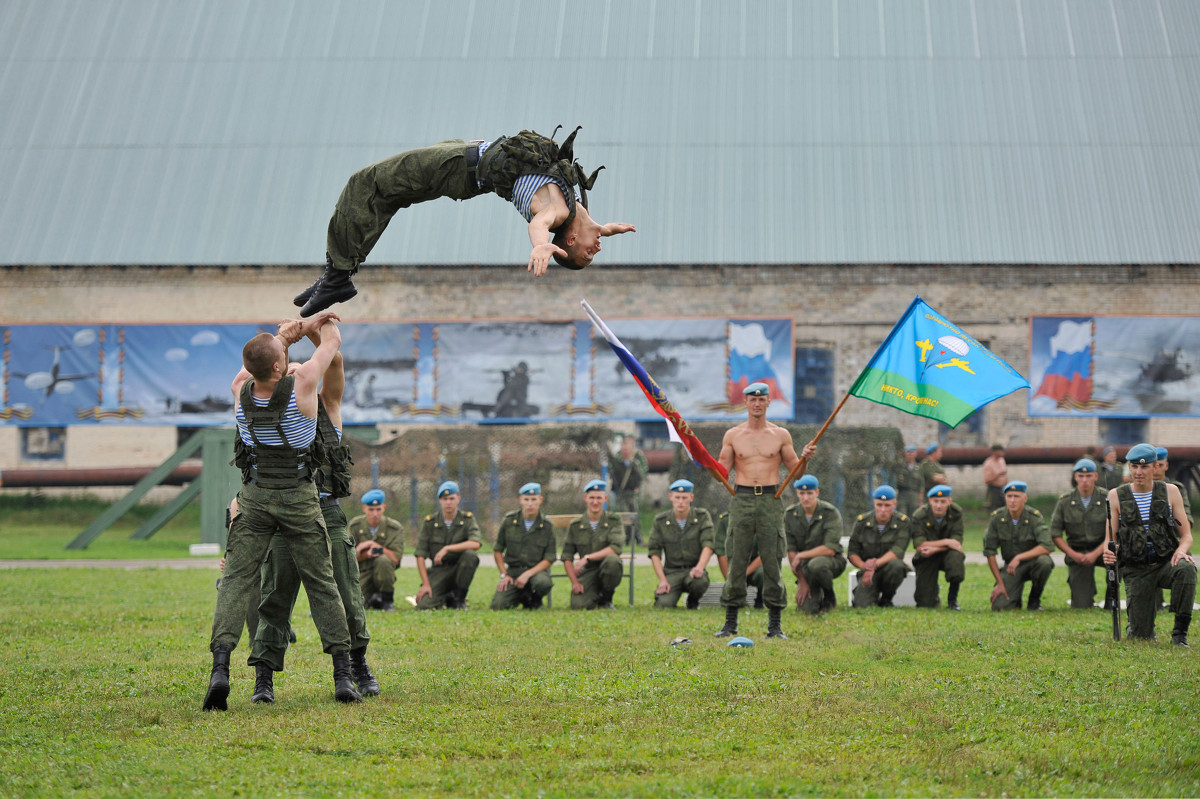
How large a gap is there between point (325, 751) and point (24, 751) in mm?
1455

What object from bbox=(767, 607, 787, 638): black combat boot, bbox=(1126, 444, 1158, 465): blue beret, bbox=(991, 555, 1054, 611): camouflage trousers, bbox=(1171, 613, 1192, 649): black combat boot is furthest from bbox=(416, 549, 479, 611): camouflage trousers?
bbox=(1171, 613, 1192, 649): black combat boot

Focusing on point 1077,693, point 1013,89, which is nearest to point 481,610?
point 1077,693

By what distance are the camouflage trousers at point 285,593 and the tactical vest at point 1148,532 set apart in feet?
19.9

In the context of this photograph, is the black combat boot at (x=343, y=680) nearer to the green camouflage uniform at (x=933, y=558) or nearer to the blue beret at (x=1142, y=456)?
the blue beret at (x=1142, y=456)

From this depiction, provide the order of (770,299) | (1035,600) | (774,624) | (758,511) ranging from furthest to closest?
(770,299), (1035,600), (758,511), (774,624)

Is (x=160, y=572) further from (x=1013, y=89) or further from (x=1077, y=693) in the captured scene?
(x=1013, y=89)

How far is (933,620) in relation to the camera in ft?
36.1

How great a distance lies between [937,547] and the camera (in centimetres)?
1257

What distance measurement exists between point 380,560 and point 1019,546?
21.8 ft

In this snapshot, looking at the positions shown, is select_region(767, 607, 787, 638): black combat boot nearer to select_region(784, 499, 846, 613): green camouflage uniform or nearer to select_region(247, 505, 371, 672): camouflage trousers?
select_region(784, 499, 846, 613): green camouflage uniform

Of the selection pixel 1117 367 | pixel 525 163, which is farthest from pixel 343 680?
pixel 1117 367

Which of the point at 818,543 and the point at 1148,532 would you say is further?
the point at 818,543

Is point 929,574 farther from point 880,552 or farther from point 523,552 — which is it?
point 523,552

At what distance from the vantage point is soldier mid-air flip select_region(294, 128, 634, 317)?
6484mm
